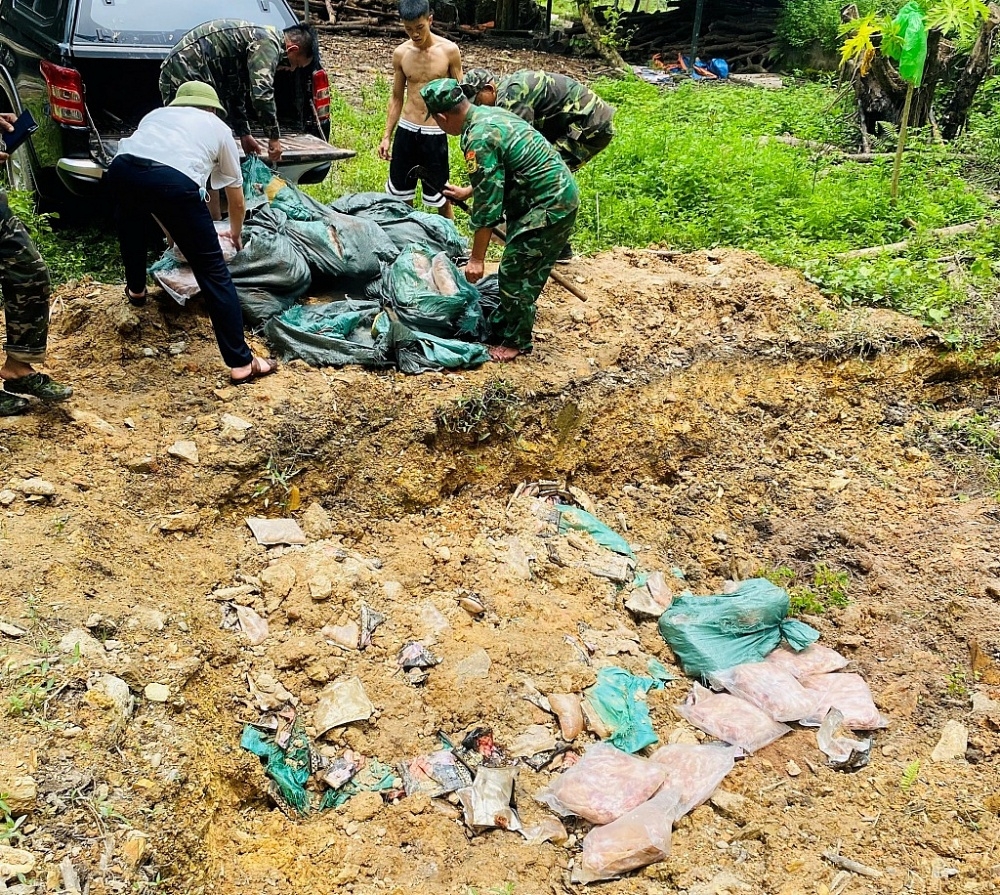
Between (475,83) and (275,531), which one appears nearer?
(275,531)

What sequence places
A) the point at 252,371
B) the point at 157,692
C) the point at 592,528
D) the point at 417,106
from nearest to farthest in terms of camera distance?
1. the point at 157,692
2. the point at 252,371
3. the point at 592,528
4. the point at 417,106

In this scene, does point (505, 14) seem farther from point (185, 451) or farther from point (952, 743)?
point (952, 743)

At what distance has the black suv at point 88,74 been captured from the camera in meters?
4.42

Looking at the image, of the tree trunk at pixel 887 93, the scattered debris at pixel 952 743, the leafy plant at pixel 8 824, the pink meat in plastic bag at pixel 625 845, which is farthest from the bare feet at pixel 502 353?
the tree trunk at pixel 887 93

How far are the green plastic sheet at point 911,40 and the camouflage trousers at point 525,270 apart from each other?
3.38 meters

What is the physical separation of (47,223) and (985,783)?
18.0 feet

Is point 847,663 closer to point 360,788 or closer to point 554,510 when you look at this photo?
point 554,510

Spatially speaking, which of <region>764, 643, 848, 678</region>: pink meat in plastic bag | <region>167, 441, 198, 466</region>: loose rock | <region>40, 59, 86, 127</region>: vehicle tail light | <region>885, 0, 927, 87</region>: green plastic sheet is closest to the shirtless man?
<region>40, 59, 86, 127</region>: vehicle tail light

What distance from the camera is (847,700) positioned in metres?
3.09

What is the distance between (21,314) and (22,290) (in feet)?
0.36

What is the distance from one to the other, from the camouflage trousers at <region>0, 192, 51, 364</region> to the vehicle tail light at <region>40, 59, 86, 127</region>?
160cm

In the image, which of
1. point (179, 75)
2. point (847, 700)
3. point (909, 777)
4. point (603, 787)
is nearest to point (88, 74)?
point (179, 75)

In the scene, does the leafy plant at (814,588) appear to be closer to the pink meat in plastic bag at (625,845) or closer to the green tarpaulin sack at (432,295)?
the pink meat in plastic bag at (625,845)

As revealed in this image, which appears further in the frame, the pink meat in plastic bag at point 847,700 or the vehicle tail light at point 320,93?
the vehicle tail light at point 320,93
